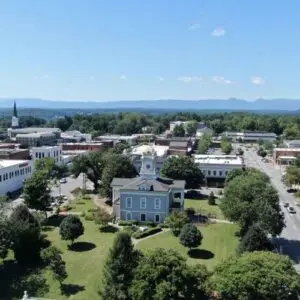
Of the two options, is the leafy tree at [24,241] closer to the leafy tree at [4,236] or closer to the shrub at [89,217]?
the leafy tree at [4,236]

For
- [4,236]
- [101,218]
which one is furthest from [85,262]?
[101,218]

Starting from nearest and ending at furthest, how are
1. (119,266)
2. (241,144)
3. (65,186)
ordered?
(119,266), (65,186), (241,144)

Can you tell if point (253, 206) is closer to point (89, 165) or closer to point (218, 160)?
point (89, 165)

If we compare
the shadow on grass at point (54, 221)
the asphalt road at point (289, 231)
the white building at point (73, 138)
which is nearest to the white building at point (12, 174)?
the shadow on grass at point (54, 221)

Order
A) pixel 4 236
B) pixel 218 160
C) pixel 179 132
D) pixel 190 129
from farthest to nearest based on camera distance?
pixel 190 129 → pixel 179 132 → pixel 218 160 → pixel 4 236

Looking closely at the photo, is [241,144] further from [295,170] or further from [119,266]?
[119,266]

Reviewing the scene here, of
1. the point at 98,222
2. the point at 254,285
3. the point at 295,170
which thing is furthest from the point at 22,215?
the point at 295,170
